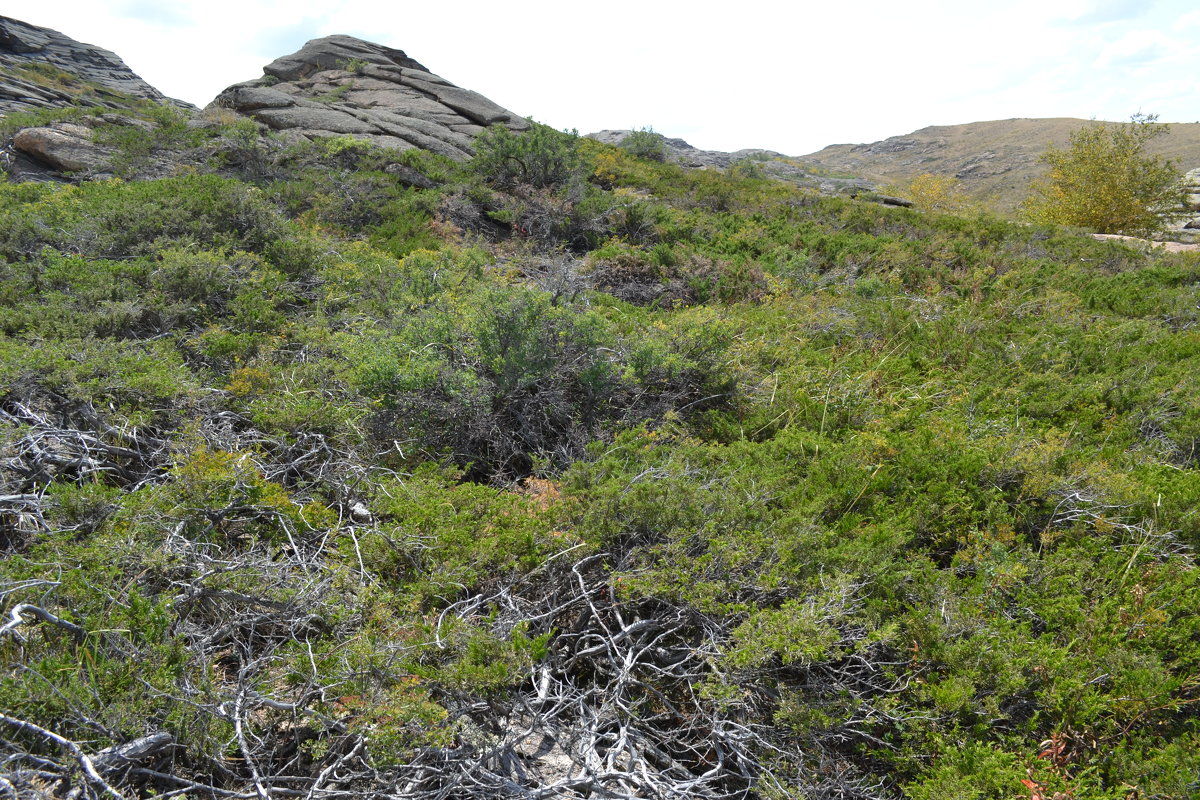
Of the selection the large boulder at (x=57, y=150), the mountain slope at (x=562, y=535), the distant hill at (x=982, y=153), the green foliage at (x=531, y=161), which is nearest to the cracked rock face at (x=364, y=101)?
the green foliage at (x=531, y=161)

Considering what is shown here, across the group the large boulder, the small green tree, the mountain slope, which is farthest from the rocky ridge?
the mountain slope

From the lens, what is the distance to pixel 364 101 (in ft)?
58.2

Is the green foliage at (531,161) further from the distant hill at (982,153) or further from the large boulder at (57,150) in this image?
the distant hill at (982,153)

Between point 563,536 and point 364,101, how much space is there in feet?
61.0

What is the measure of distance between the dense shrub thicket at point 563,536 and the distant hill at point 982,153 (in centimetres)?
5039

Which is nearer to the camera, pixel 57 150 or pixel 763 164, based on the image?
pixel 57 150

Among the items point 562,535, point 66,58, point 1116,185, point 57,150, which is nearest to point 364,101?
point 57,150

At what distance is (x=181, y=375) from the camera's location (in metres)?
4.91

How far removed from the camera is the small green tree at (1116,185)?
15609mm

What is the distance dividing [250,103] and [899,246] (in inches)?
634

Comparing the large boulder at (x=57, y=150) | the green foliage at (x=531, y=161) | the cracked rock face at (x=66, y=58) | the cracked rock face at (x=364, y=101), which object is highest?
the cracked rock face at (x=66, y=58)

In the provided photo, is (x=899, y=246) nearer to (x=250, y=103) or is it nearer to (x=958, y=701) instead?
(x=958, y=701)

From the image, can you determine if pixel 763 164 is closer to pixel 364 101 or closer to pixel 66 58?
pixel 364 101

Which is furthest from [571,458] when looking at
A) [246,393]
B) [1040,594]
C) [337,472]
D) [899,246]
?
[899,246]
